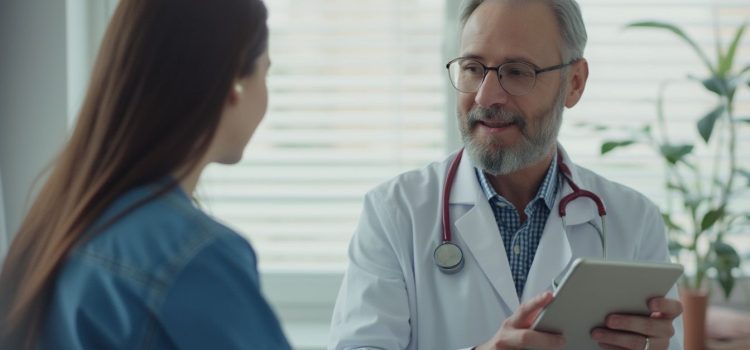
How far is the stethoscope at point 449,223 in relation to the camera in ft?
5.72

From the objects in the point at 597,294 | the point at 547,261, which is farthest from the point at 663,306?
the point at 547,261

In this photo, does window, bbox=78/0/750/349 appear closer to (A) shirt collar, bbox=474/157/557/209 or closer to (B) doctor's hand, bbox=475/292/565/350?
(A) shirt collar, bbox=474/157/557/209

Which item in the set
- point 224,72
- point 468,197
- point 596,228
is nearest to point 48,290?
point 224,72

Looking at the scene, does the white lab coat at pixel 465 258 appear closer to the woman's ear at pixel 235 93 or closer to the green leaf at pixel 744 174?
the green leaf at pixel 744 174

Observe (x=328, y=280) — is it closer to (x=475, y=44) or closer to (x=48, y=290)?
(x=475, y=44)

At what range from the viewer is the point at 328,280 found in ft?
9.01

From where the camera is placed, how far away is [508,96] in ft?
5.87

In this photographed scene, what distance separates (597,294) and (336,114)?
1485 millimetres

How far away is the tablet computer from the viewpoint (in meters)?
1.29

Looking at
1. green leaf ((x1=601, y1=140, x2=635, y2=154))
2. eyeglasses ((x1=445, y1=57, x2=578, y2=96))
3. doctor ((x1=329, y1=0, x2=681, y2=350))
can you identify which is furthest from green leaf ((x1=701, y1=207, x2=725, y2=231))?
eyeglasses ((x1=445, y1=57, x2=578, y2=96))

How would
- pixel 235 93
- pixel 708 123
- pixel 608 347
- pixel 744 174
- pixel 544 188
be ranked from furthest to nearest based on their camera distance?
pixel 744 174, pixel 708 123, pixel 544 188, pixel 608 347, pixel 235 93

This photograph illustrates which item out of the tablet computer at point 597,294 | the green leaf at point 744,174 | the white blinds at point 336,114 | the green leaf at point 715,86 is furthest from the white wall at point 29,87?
the green leaf at point 744,174

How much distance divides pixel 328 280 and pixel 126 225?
1824 mm

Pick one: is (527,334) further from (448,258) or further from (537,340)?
(448,258)
